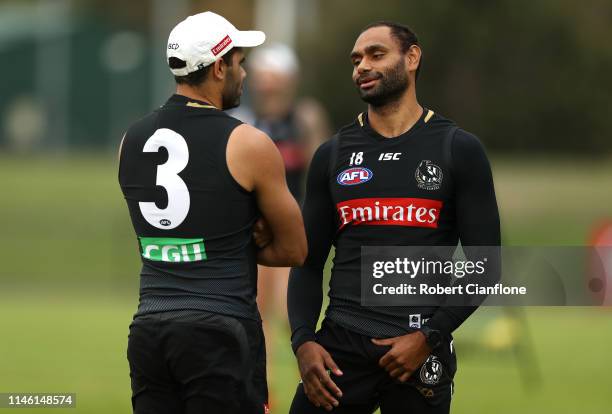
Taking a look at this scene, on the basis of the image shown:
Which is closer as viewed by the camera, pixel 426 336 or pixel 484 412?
pixel 426 336

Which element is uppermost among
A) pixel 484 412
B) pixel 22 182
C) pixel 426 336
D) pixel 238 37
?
pixel 22 182

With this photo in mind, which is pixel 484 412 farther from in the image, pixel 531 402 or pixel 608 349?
pixel 608 349

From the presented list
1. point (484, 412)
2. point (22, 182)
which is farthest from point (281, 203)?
point (22, 182)

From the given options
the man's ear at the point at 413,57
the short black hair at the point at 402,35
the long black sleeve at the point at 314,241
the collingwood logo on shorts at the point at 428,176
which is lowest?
the long black sleeve at the point at 314,241

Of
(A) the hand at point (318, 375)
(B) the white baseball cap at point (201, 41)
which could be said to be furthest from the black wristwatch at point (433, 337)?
(B) the white baseball cap at point (201, 41)

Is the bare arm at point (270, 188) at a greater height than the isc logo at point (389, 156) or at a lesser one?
lesser

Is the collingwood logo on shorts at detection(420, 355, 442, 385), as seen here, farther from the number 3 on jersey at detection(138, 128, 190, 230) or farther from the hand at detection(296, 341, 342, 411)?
the number 3 on jersey at detection(138, 128, 190, 230)

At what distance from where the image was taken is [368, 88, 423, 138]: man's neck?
612cm

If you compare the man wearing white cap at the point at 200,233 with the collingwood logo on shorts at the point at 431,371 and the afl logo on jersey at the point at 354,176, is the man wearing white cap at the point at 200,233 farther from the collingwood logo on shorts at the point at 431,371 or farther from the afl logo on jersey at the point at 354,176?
the collingwood logo on shorts at the point at 431,371

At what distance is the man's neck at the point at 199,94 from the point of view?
18.8ft

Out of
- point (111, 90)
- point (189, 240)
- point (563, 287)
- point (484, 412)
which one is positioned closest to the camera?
point (189, 240)

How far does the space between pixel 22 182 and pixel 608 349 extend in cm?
2915

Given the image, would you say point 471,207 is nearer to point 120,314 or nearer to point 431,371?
point 431,371

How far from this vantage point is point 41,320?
17.7m
